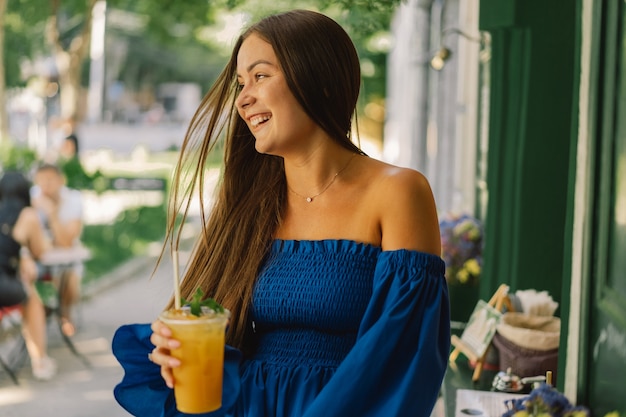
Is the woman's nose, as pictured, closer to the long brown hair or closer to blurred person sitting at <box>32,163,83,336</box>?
the long brown hair

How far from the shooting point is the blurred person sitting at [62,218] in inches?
333

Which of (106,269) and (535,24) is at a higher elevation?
(535,24)

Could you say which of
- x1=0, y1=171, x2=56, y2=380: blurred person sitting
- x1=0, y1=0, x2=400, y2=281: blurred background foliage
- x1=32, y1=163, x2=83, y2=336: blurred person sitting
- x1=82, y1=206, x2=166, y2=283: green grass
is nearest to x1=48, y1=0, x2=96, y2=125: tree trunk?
x1=0, y1=0, x2=400, y2=281: blurred background foliage

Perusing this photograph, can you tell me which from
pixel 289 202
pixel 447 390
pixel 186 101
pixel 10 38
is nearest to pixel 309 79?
pixel 289 202

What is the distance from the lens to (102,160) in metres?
22.7

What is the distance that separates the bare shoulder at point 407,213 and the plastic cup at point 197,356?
412mm

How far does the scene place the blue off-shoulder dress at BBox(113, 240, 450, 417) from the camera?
1925mm

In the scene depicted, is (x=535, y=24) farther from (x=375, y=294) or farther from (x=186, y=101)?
(x=186, y=101)

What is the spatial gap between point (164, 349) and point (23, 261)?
19.8 ft

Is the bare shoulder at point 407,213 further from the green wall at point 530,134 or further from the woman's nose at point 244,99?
the green wall at point 530,134

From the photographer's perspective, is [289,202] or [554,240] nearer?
[289,202]

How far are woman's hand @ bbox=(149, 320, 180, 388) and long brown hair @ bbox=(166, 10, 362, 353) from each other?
0.28 m

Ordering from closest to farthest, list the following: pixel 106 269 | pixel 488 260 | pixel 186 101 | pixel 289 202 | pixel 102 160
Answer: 1. pixel 289 202
2. pixel 488 260
3. pixel 106 269
4. pixel 102 160
5. pixel 186 101

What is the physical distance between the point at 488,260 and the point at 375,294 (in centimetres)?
307
